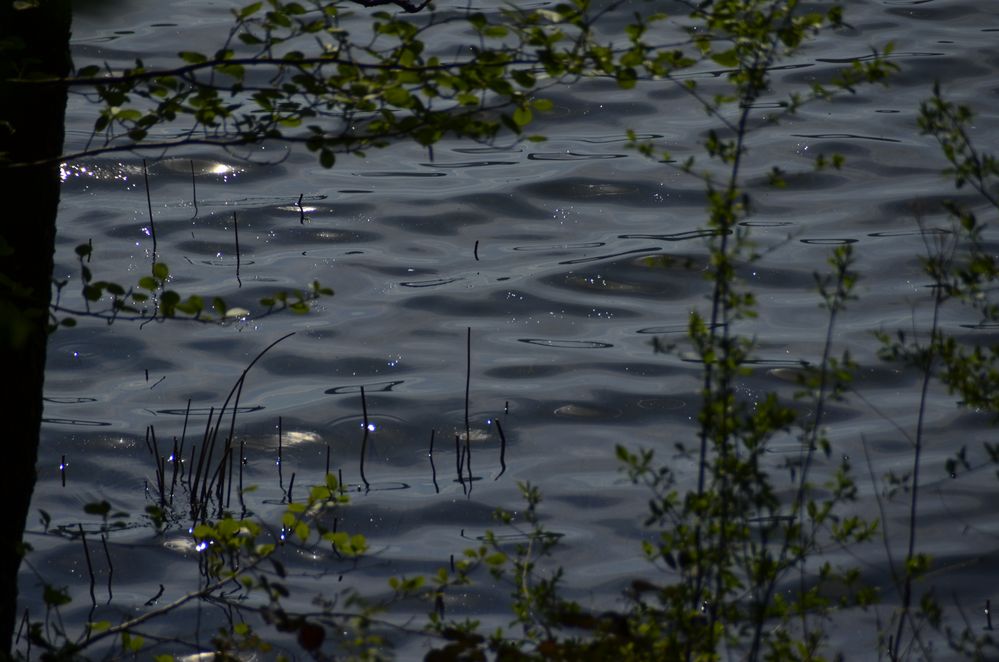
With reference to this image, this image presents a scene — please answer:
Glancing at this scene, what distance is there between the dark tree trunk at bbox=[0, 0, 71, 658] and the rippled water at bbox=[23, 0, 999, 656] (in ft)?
2.60

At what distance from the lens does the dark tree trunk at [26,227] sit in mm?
3289

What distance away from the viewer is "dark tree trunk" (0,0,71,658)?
3289mm

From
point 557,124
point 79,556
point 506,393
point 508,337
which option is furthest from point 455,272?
point 79,556

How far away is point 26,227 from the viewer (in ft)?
11.0

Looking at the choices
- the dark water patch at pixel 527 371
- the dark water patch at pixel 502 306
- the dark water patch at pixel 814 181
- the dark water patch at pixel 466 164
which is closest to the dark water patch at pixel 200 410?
the dark water patch at pixel 527 371

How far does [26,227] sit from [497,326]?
4954 mm

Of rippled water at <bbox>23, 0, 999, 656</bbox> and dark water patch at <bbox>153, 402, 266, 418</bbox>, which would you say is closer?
rippled water at <bbox>23, 0, 999, 656</bbox>

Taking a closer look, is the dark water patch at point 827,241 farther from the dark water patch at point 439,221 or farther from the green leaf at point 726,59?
the green leaf at point 726,59

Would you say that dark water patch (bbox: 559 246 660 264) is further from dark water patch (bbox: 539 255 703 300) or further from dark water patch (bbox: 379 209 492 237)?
dark water patch (bbox: 379 209 492 237)

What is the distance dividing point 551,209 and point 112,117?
6.65m

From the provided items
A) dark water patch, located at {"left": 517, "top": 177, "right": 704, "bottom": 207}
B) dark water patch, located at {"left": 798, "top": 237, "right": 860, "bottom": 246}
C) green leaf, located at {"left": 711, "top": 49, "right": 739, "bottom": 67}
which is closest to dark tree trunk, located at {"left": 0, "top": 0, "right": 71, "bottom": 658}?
green leaf, located at {"left": 711, "top": 49, "right": 739, "bottom": 67}

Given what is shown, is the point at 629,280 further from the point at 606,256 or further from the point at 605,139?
the point at 605,139

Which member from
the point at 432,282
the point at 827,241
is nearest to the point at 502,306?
the point at 432,282

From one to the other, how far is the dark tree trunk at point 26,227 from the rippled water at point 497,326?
79 cm
